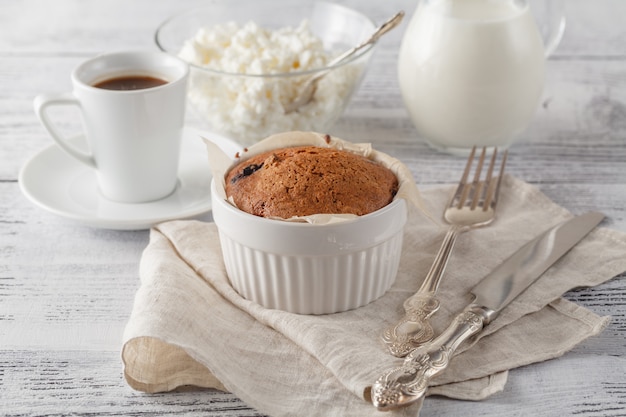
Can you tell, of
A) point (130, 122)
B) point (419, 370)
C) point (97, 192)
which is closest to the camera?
point (419, 370)

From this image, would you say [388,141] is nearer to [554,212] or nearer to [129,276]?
[554,212]

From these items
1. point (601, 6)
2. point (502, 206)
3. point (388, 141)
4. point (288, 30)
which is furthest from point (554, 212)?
point (601, 6)

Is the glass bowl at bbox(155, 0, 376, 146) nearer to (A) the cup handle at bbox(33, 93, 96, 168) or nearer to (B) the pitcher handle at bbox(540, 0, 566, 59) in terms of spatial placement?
(A) the cup handle at bbox(33, 93, 96, 168)

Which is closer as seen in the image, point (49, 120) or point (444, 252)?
point (444, 252)

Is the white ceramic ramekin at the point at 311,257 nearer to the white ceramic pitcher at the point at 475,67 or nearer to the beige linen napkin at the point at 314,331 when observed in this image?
the beige linen napkin at the point at 314,331

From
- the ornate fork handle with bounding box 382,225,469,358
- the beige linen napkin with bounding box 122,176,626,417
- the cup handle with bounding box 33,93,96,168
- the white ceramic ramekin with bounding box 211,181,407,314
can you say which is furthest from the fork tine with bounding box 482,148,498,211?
the cup handle with bounding box 33,93,96,168

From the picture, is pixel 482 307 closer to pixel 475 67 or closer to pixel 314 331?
pixel 314 331

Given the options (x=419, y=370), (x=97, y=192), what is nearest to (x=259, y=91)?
(x=97, y=192)

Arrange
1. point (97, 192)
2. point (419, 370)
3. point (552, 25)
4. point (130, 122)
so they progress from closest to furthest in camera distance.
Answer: point (419, 370)
point (130, 122)
point (97, 192)
point (552, 25)
